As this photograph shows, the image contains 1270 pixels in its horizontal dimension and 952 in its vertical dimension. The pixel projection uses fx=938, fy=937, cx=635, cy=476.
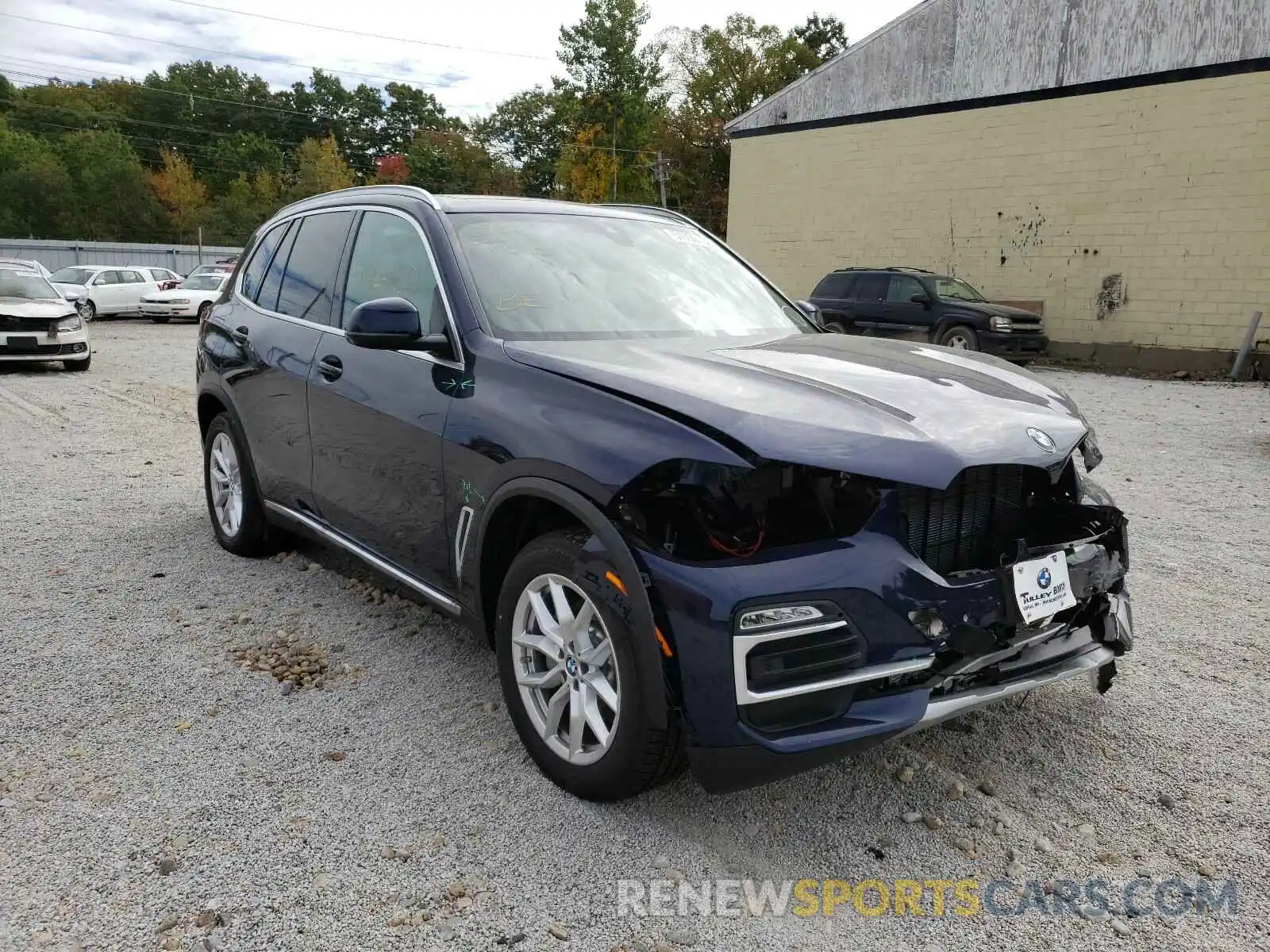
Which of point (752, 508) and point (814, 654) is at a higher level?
point (752, 508)

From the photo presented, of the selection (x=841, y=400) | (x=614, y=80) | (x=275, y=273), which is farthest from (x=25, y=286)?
(x=614, y=80)

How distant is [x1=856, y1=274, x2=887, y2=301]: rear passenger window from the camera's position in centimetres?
1709

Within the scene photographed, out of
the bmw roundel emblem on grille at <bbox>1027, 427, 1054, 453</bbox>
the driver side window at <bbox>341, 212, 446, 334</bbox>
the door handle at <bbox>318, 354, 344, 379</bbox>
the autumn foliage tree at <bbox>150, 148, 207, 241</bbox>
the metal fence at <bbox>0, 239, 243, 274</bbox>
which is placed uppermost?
the autumn foliage tree at <bbox>150, 148, 207, 241</bbox>

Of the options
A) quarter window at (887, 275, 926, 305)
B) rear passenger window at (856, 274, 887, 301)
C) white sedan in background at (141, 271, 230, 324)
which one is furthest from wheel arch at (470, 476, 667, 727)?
white sedan in background at (141, 271, 230, 324)

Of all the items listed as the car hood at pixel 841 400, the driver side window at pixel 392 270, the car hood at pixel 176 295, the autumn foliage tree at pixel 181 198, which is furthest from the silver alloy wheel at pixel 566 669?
the autumn foliage tree at pixel 181 198

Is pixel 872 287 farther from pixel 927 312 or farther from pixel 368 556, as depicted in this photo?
pixel 368 556

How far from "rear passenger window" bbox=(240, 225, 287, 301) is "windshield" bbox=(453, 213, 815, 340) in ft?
5.64

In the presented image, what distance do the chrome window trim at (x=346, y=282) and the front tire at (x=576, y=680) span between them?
0.83 m

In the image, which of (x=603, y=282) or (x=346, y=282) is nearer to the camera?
(x=603, y=282)

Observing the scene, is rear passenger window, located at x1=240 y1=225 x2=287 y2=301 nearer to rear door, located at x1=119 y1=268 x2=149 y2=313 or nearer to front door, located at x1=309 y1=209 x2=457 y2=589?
front door, located at x1=309 y1=209 x2=457 y2=589

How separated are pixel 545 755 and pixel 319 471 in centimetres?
180

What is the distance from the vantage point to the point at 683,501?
2.52 m

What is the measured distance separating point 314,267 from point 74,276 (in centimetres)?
2698

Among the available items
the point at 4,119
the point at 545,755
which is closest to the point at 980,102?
the point at 545,755
